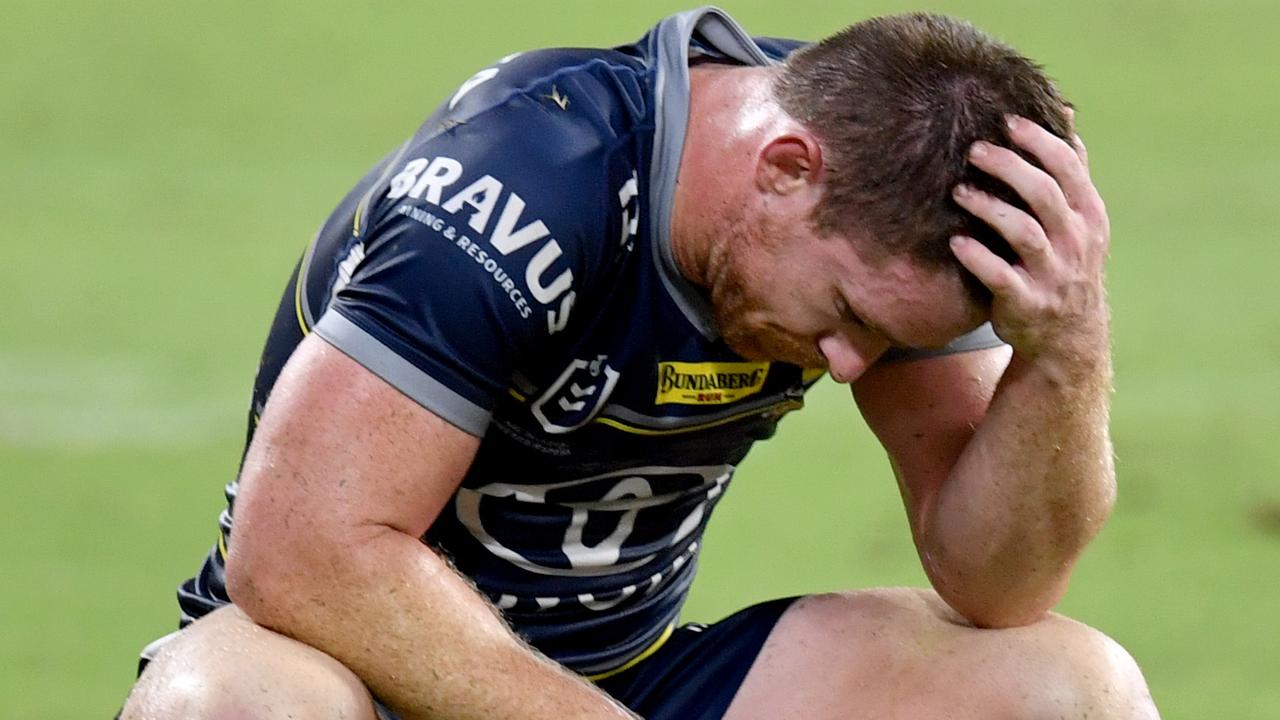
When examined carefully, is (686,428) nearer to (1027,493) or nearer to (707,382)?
(707,382)

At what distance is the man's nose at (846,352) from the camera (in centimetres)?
183

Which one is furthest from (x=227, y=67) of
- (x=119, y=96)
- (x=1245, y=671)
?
(x=1245, y=671)

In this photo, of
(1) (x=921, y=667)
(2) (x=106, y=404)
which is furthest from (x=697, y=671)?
(2) (x=106, y=404)

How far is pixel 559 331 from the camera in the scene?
1.78 meters

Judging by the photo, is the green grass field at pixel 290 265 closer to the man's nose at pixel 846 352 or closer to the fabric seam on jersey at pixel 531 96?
the man's nose at pixel 846 352

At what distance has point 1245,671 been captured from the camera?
9.55 feet

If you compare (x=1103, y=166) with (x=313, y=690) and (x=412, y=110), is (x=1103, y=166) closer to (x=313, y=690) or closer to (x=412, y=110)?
(x=412, y=110)

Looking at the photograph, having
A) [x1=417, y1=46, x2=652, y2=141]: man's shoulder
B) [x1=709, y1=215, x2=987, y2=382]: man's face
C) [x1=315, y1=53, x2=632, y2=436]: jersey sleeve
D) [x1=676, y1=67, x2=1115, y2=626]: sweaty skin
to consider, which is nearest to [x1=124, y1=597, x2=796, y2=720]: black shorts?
[x1=676, y1=67, x2=1115, y2=626]: sweaty skin

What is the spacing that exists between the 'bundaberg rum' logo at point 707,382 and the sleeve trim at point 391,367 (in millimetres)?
255

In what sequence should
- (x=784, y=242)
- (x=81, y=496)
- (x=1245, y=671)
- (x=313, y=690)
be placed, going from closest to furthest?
(x=313, y=690), (x=784, y=242), (x=1245, y=671), (x=81, y=496)

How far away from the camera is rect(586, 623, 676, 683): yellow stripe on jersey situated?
6.98 feet

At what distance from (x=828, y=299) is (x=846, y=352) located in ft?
0.22

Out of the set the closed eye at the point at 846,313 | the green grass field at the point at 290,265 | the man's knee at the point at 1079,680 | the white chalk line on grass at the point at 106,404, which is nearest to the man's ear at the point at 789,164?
the closed eye at the point at 846,313

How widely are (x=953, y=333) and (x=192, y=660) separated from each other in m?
0.76
